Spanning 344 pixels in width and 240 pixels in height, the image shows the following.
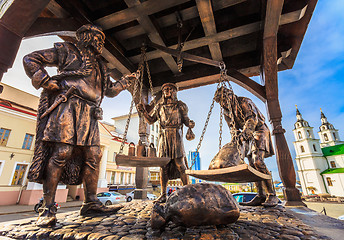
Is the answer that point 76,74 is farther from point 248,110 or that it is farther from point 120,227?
point 248,110

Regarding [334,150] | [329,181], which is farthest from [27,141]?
[334,150]

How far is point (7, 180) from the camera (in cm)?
1170

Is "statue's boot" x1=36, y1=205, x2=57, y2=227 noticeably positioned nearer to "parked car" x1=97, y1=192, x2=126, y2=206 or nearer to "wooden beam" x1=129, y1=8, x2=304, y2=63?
"wooden beam" x1=129, y1=8, x2=304, y2=63

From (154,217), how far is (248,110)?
8.25ft

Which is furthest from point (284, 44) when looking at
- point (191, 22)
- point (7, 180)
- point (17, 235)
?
Result: point (7, 180)

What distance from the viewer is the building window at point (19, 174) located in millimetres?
12191

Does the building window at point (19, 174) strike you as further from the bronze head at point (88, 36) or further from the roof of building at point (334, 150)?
→ the roof of building at point (334, 150)

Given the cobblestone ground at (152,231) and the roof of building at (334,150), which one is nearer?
the cobblestone ground at (152,231)

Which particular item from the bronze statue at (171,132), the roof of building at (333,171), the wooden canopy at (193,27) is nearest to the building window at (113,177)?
the wooden canopy at (193,27)

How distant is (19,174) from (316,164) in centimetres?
5366

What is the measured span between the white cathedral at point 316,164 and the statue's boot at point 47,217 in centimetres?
4956

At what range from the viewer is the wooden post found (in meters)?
3.57

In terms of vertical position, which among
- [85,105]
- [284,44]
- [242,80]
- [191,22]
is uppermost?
[191,22]

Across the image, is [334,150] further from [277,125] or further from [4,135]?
[4,135]
